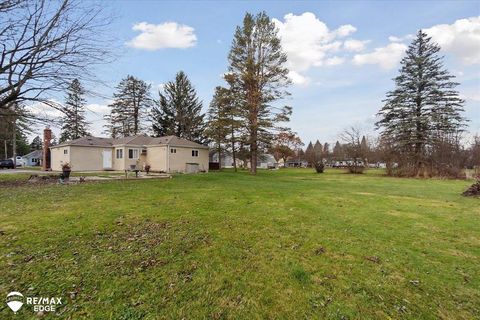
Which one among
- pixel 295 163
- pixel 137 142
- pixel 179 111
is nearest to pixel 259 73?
pixel 137 142

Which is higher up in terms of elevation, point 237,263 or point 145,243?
point 145,243

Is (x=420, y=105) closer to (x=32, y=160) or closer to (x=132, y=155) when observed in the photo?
(x=132, y=155)

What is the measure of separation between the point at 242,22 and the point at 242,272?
1065 inches

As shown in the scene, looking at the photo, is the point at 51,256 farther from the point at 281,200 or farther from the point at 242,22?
the point at 242,22

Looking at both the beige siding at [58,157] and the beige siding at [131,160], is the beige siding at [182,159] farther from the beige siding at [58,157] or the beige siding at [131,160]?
the beige siding at [58,157]

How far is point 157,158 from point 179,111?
1482 centimetres

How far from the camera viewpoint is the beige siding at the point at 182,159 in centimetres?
2441

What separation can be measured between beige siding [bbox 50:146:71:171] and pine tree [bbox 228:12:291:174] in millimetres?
18303

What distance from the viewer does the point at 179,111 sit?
38.3 meters

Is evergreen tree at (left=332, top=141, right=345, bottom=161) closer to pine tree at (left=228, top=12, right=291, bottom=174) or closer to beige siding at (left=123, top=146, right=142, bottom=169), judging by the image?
pine tree at (left=228, top=12, right=291, bottom=174)

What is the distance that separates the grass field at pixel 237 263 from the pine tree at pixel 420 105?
2625cm

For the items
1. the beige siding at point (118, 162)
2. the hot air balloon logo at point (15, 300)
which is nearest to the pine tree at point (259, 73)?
the beige siding at point (118, 162)

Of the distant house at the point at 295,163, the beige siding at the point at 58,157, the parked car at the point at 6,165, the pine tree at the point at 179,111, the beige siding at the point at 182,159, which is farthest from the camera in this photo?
the distant house at the point at 295,163

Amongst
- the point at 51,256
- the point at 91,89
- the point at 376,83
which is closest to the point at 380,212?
the point at 51,256
